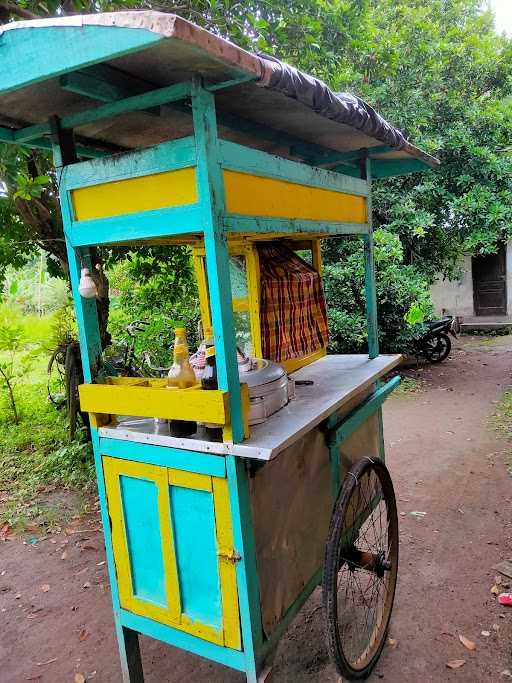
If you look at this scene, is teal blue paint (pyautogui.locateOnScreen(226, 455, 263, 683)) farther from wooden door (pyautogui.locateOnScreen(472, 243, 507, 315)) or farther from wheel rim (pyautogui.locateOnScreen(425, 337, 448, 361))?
wooden door (pyautogui.locateOnScreen(472, 243, 507, 315))

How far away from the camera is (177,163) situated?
197 cm

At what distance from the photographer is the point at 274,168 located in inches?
92.7

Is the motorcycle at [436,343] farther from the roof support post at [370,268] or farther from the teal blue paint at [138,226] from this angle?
the teal blue paint at [138,226]

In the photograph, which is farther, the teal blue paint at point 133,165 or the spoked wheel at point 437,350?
the spoked wheel at point 437,350

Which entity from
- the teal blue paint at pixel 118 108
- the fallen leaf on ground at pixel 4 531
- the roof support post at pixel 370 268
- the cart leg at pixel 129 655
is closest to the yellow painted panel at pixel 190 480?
the cart leg at pixel 129 655

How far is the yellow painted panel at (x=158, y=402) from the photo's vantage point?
2.01 m

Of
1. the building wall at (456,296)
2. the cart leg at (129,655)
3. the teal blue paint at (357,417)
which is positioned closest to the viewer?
the cart leg at (129,655)

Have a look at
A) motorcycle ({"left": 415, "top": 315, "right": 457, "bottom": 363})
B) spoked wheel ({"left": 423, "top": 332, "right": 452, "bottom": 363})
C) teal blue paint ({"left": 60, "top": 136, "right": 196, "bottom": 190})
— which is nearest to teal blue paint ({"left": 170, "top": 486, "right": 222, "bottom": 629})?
teal blue paint ({"left": 60, "top": 136, "right": 196, "bottom": 190})

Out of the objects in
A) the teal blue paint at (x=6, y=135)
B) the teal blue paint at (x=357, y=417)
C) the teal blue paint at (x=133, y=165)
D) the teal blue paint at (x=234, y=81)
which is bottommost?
the teal blue paint at (x=357, y=417)

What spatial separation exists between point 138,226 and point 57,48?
2.22 feet

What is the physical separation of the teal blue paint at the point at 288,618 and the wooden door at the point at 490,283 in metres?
12.7

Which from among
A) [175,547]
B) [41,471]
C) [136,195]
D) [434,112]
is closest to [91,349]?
[136,195]

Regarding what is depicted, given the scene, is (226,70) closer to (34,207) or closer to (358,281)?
(34,207)

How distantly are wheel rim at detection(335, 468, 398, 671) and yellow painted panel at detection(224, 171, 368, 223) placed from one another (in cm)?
139
